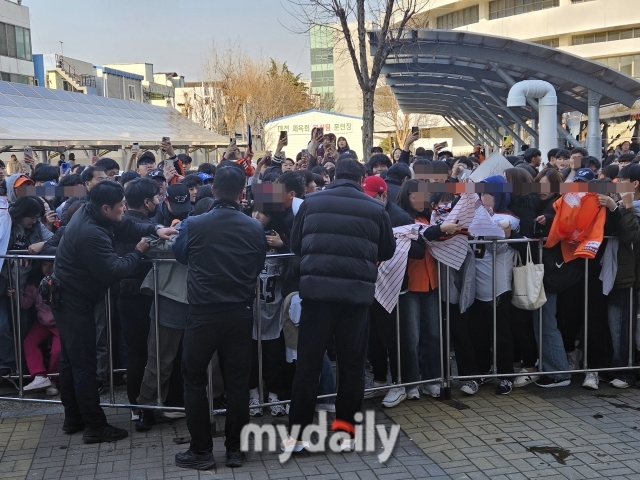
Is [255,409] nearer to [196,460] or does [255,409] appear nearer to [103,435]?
[196,460]

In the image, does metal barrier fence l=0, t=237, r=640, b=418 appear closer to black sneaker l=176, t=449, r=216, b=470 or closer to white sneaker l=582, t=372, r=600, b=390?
white sneaker l=582, t=372, r=600, b=390

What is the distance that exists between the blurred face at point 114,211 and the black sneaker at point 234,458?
6.29ft

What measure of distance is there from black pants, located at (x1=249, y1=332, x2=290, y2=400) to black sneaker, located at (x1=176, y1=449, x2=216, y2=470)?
3.30 feet

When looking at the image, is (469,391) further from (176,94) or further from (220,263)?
(176,94)

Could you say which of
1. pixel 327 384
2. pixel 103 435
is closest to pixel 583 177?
pixel 327 384

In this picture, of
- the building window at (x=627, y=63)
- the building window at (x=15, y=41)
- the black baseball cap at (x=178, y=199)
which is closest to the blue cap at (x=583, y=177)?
the black baseball cap at (x=178, y=199)

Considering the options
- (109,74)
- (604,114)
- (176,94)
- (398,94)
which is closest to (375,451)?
(398,94)

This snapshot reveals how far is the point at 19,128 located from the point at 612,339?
75.4 feet

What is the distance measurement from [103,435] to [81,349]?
0.69 metres

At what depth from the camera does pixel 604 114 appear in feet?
82.5

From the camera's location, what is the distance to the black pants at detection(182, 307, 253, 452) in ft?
16.0

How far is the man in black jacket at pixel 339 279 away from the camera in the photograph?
499 centimetres

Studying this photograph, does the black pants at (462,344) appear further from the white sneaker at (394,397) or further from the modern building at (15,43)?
the modern building at (15,43)

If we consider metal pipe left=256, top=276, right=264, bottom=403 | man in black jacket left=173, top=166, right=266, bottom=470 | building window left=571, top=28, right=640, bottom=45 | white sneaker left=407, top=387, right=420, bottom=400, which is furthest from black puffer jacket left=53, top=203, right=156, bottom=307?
building window left=571, top=28, right=640, bottom=45
